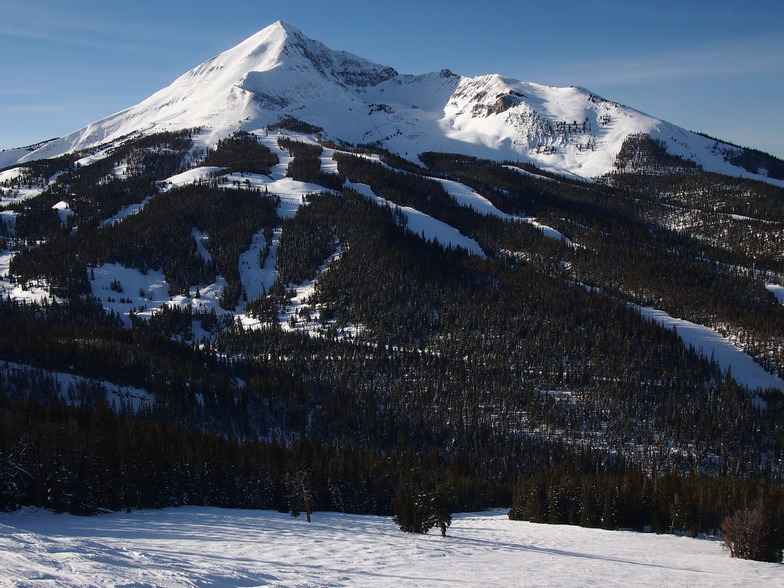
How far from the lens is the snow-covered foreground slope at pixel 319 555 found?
33.9 meters

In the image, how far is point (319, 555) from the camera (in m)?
46.1

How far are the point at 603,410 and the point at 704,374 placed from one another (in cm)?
4466

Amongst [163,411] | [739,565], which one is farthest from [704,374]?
[163,411]

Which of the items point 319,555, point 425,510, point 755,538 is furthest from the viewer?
point 425,510

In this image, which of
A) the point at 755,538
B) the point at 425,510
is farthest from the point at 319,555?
the point at 755,538

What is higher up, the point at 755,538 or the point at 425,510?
the point at 755,538

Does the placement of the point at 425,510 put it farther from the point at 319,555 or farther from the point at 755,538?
the point at 755,538

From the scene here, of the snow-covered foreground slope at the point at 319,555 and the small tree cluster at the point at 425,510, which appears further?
the small tree cluster at the point at 425,510

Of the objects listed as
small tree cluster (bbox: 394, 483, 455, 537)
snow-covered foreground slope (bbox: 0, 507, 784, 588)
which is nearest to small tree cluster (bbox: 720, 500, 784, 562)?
snow-covered foreground slope (bbox: 0, 507, 784, 588)

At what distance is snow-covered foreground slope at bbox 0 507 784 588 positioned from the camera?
111 ft

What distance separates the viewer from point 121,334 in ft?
589

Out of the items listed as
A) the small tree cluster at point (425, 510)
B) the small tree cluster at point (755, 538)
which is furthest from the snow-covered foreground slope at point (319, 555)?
the small tree cluster at point (755, 538)

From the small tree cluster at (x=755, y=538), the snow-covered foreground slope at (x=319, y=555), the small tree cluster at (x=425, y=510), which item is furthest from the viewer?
the small tree cluster at (x=425, y=510)

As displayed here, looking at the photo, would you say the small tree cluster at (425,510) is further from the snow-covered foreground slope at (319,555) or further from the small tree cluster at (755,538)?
the small tree cluster at (755,538)
